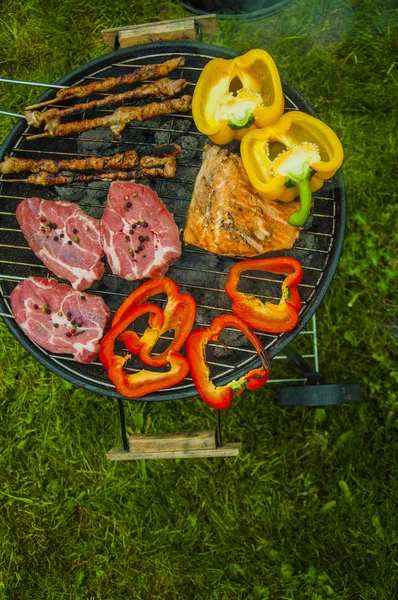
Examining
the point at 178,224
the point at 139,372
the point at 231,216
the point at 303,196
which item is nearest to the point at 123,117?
the point at 178,224

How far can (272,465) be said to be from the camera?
503cm

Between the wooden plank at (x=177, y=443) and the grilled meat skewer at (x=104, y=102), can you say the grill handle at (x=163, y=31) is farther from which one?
the wooden plank at (x=177, y=443)

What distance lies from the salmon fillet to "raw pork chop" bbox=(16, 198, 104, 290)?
0.70m

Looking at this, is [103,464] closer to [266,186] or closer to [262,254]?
→ [262,254]

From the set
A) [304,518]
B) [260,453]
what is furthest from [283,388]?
[304,518]

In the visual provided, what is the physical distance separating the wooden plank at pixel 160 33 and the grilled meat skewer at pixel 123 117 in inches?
22.8

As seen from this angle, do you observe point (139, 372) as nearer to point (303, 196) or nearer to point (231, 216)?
point (231, 216)

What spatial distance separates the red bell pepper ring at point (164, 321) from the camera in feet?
12.5

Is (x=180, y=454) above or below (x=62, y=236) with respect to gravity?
below

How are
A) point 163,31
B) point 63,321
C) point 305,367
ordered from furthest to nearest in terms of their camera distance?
point 305,367, point 163,31, point 63,321

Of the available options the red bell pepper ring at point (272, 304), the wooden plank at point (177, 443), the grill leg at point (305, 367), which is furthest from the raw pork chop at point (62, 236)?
the grill leg at point (305, 367)

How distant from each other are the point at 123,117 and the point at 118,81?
11.0 inches

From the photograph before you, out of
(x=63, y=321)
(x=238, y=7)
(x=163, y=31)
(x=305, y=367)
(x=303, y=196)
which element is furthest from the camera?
(x=238, y=7)

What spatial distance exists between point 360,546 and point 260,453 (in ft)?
3.70
